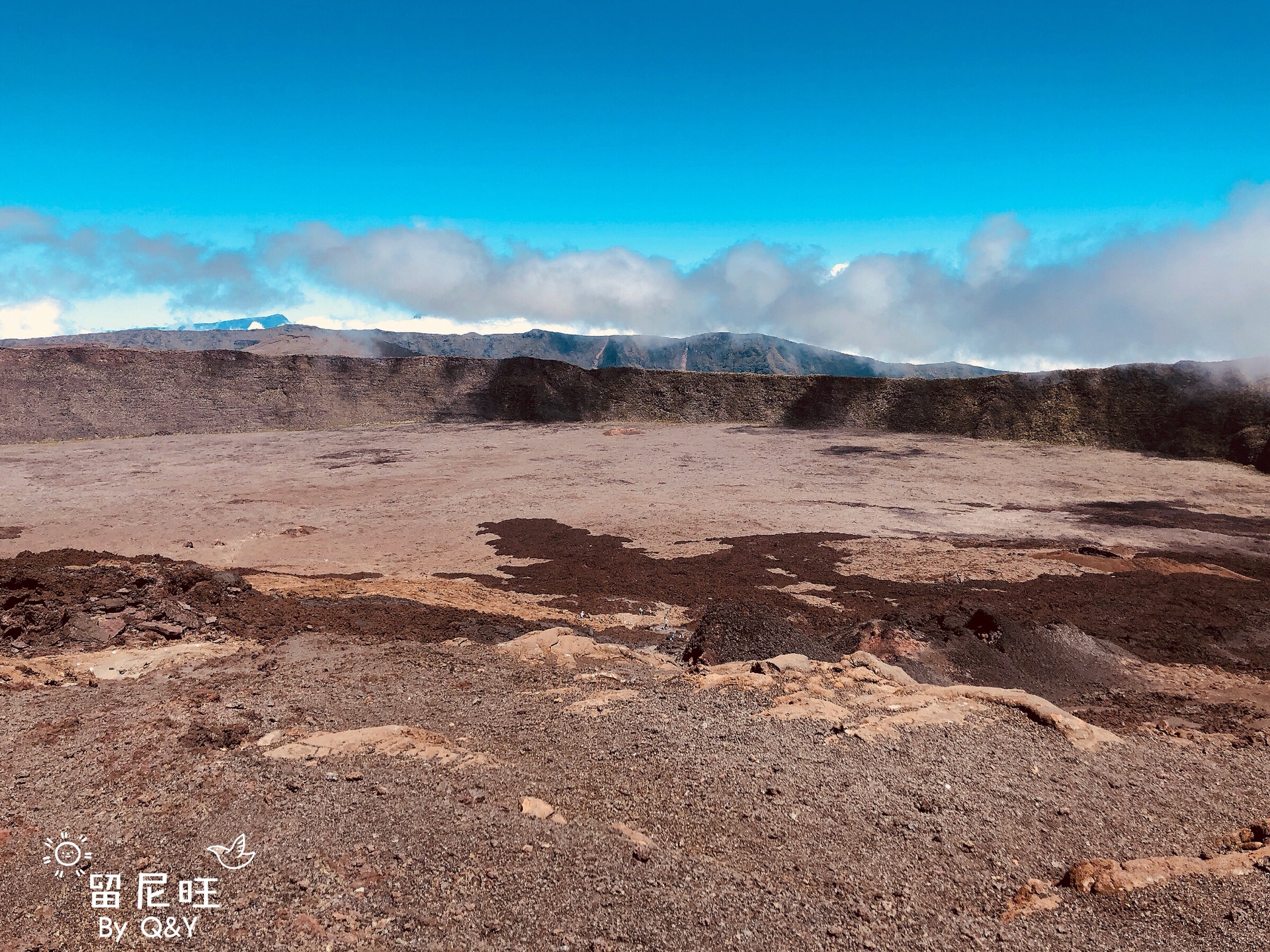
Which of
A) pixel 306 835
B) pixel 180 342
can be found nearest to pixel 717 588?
pixel 306 835

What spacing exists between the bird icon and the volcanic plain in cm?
9

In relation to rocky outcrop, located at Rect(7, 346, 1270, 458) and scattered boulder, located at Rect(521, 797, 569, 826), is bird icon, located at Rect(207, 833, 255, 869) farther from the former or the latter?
rocky outcrop, located at Rect(7, 346, 1270, 458)

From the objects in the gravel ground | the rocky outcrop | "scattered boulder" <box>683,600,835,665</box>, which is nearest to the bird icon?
the gravel ground

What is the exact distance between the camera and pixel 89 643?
830 cm

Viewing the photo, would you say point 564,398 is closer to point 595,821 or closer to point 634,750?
point 634,750

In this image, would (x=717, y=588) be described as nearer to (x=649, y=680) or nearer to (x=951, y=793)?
(x=649, y=680)

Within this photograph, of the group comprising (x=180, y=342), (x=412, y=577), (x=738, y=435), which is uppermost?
(x=180, y=342)

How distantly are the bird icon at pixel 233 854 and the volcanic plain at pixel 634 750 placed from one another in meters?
0.09

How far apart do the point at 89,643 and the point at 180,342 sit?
746 feet

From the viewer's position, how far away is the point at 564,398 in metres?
53.3

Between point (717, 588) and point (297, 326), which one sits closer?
point (717, 588)

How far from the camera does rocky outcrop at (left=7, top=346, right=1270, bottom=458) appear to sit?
38656mm

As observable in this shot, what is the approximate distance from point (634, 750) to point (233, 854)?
3.13m

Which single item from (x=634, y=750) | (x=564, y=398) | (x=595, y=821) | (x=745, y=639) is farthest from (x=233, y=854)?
(x=564, y=398)
